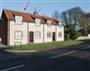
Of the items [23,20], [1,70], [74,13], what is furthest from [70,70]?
[74,13]

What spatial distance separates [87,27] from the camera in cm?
10600

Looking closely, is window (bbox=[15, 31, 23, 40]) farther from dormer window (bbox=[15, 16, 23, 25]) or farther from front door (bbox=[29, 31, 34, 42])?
front door (bbox=[29, 31, 34, 42])

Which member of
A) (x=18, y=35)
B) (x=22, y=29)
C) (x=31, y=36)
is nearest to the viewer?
(x=18, y=35)

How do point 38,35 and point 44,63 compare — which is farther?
point 38,35

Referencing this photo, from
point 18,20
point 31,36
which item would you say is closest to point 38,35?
point 31,36

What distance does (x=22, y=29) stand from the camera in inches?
1864

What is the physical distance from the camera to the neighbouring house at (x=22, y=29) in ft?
147

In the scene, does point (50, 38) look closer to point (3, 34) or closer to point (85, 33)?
point (3, 34)

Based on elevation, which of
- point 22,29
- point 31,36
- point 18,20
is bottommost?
point 31,36

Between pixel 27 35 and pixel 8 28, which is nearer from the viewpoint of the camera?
pixel 8 28

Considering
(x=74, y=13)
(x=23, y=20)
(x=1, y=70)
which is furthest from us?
(x=74, y=13)

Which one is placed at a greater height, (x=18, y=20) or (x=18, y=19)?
(x=18, y=19)

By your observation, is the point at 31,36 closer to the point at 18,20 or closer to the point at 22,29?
the point at 22,29

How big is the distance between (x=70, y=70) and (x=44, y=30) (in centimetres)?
4233
